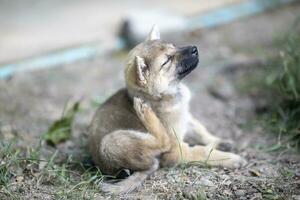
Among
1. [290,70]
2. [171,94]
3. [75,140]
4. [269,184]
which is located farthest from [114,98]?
[290,70]

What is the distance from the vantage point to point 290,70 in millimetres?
6469

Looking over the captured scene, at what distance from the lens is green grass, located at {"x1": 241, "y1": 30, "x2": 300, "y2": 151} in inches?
243

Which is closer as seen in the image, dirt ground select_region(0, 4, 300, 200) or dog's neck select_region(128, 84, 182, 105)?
dirt ground select_region(0, 4, 300, 200)

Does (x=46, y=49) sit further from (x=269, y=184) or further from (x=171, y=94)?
(x=269, y=184)

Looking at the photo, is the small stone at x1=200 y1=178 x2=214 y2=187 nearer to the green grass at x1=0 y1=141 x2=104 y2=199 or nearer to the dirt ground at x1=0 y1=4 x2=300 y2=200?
the dirt ground at x1=0 y1=4 x2=300 y2=200

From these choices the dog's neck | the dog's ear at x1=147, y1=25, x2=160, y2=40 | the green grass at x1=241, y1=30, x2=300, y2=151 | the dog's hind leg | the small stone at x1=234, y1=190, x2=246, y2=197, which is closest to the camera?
the small stone at x1=234, y1=190, x2=246, y2=197

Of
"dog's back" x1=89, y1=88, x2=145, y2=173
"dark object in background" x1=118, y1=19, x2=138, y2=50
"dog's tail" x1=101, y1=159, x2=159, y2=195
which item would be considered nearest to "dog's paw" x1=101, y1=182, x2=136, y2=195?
"dog's tail" x1=101, y1=159, x2=159, y2=195

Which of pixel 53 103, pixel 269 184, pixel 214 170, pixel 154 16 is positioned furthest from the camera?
pixel 154 16

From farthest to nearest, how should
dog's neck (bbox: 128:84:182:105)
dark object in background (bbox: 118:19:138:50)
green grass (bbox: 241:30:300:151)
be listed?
1. dark object in background (bbox: 118:19:138:50)
2. green grass (bbox: 241:30:300:151)
3. dog's neck (bbox: 128:84:182:105)

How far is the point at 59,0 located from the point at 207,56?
7.27 ft

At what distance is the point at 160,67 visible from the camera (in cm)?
551

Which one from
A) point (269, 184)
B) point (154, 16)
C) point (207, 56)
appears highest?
point (154, 16)

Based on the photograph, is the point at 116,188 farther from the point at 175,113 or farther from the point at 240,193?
the point at 240,193

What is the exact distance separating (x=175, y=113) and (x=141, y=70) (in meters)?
0.55
